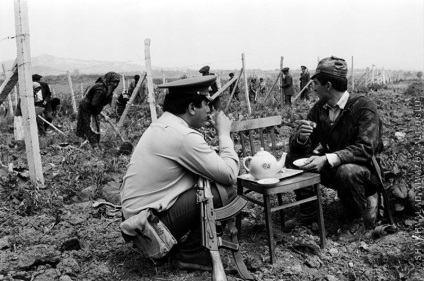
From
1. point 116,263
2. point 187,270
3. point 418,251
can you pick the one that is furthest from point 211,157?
point 418,251

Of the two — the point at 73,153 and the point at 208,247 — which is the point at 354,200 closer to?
the point at 208,247

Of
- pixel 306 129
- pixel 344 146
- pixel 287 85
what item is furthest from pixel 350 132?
pixel 287 85

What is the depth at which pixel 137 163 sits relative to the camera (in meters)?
2.52

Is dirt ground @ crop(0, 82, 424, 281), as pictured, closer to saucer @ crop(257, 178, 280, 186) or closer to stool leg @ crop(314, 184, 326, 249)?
stool leg @ crop(314, 184, 326, 249)

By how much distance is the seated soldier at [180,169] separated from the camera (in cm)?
245

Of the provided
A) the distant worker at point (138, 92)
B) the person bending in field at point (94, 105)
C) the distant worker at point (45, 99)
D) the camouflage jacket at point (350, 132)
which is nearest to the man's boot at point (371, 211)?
the camouflage jacket at point (350, 132)

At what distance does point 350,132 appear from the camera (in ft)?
10.5

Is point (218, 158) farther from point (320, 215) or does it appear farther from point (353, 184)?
point (353, 184)

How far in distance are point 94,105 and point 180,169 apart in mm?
4674

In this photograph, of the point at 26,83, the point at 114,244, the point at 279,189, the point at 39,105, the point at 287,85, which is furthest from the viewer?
the point at 287,85

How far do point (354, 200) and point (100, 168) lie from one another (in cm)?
317

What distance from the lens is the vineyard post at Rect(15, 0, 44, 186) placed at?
14.1 ft

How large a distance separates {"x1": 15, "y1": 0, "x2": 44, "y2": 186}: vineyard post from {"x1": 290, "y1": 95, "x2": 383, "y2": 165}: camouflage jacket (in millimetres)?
2735

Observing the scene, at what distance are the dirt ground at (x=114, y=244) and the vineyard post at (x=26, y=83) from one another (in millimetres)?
280
